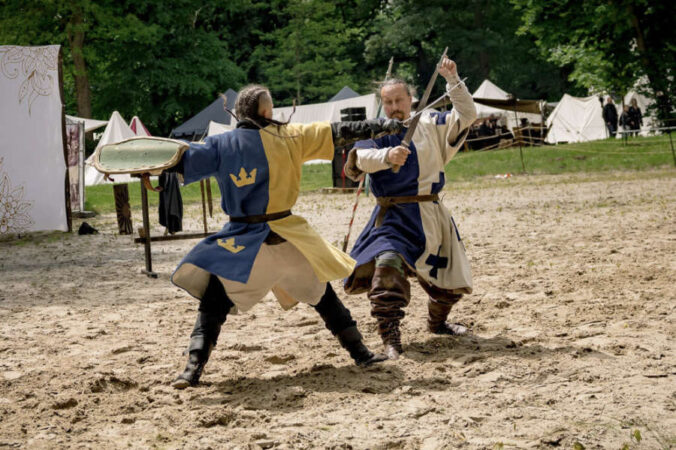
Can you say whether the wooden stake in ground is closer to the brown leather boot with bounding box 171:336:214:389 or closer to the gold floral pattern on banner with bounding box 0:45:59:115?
the gold floral pattern on banner with bounding box 0:45:59:115

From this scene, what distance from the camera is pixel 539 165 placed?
66.6 feet

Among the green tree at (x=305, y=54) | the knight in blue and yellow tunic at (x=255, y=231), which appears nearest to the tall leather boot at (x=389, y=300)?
the knight in blue and yellow tunic at (x=255, y=231)

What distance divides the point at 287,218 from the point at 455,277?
1.04 meters

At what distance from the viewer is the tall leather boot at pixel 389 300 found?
425cm

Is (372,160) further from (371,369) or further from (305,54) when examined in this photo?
(305,54)

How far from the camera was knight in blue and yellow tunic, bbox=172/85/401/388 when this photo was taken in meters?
3.93

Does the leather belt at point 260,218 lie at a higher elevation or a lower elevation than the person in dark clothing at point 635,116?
lower

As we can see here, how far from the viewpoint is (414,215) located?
14.6ft

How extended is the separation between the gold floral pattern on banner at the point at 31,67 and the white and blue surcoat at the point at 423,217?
335 inches

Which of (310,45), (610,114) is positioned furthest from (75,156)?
(310,45)

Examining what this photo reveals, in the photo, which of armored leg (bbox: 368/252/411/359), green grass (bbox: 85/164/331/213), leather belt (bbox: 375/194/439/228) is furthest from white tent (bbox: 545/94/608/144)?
armored leg (bbox: 368/252/411/359)

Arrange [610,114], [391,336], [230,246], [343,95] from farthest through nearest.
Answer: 1. [343,95]
2. [610,114]
3. [391,336]
4. [230,246]

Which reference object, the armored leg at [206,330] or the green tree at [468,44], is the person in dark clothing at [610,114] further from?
the armored leg at [206,330]

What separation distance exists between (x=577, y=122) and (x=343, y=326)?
26.6 meters
